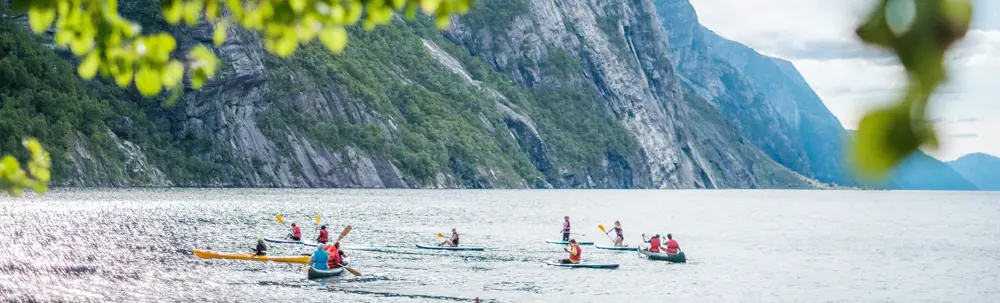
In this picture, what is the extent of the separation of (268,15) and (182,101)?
6829 inches

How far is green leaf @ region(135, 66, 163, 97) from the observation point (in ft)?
11.1

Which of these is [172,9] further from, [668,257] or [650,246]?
[650,246]

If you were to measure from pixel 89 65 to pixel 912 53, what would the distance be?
8.33 ft

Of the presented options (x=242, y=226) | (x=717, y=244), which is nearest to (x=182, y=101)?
(x=242, y=226)

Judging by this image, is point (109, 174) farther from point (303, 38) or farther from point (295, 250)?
point (303, 38)

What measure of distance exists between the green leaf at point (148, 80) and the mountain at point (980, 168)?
A: 231cm

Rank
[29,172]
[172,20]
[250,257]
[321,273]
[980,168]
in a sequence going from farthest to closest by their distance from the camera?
[250,257] → [321,273] → [29,172] → [172,20] → [980,168]

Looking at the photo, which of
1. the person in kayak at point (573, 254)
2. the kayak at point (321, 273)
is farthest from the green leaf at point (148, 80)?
the person in kayak at point (573, 254)

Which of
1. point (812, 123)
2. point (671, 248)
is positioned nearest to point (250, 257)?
point (671, 248)

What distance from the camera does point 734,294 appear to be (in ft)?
174

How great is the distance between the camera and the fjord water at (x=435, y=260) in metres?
46.8

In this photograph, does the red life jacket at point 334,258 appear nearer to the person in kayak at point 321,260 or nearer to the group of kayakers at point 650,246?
the person in kayak at point 321,260

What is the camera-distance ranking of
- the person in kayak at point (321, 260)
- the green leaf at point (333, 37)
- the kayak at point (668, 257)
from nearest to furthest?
the green leaf at point (333, 37)
the person in kayak at point (321, 260)
the kayak at point (668, 257)

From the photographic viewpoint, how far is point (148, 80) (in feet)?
11.2
